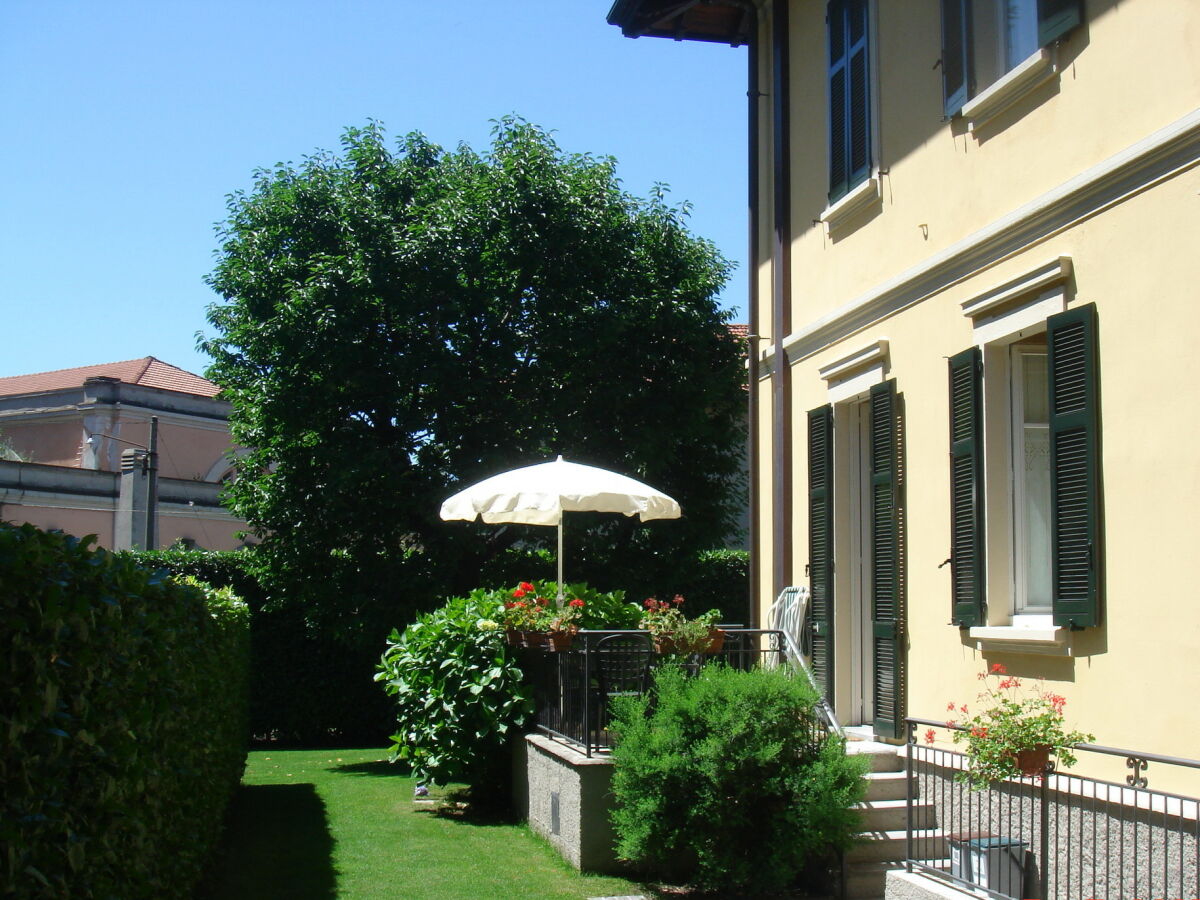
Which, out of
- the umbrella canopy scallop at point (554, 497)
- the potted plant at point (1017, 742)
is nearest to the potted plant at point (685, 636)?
the umbrella canopy scallop at point (554, 497)

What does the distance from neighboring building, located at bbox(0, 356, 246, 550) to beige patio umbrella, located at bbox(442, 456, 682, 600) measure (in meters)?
22.1

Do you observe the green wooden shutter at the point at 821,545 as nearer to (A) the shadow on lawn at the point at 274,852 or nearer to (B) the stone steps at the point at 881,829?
(B) the stone steps at the point at 881,829

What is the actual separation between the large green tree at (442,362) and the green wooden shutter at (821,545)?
17.2 ft

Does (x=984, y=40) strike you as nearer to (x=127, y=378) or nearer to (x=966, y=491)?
(x=966, y=491)

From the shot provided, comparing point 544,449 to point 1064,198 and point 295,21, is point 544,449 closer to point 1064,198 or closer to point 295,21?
point 295,21

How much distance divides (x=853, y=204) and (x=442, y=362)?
22.2 feet

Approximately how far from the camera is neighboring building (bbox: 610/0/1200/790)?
5.77 meters

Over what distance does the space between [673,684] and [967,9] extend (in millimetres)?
4448

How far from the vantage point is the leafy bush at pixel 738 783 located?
6836 mm

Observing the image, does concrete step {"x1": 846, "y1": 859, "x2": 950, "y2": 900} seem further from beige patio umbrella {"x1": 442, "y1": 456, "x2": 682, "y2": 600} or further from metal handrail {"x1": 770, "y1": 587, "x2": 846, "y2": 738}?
beige patio umbrella {"x1": 442, "y1": 456, "x2": 682, "y2": 600}

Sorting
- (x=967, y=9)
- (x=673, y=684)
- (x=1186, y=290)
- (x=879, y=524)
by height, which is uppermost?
(x=967, y=9)

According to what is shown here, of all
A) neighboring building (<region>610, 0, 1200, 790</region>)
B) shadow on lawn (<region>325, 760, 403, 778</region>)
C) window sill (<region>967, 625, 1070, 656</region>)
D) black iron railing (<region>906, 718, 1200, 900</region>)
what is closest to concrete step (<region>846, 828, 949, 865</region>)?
black iron railing (<region>906, 718, 1200, 900</region>)

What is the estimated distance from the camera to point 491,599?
10.3 meters

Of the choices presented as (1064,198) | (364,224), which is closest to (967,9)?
(1064,198)
